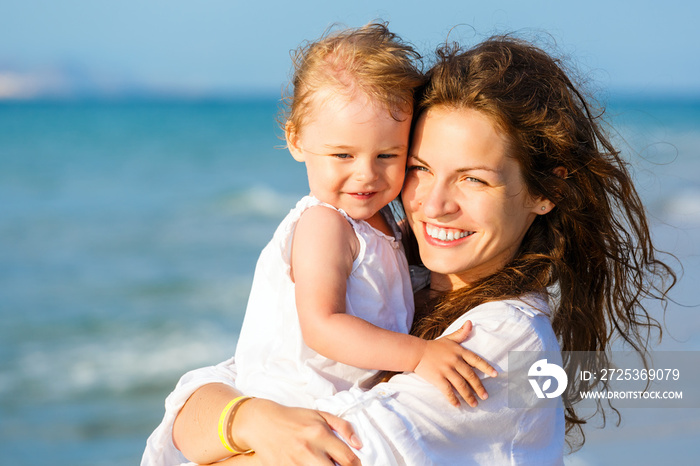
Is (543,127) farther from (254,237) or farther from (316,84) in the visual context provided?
(254,237)

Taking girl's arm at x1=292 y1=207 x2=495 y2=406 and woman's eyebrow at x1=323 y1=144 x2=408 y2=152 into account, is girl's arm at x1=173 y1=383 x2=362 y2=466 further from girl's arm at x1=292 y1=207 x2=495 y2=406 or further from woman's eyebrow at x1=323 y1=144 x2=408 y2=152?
woman's eyebrow at x1=323 y1=144 x2=408 y2=152

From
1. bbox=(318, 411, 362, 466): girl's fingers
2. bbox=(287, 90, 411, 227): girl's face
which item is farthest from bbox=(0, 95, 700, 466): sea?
bbox=(318, 411, 362, 466): girl's fingers

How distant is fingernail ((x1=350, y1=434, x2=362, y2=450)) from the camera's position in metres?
2.18

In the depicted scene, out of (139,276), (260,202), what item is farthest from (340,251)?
(260,202)

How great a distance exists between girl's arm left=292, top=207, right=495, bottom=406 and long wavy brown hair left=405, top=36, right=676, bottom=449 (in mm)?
338

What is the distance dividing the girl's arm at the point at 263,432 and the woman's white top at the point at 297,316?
0.12 meters

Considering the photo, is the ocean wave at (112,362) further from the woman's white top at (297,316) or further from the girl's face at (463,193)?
the girl's face at (463,193)

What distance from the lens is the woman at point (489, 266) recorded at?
2252 millimetres

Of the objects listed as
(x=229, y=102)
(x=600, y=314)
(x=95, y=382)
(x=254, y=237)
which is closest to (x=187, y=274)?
(x=254, y=237)

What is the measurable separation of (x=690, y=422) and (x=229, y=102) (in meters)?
41.6

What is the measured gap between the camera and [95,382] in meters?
8.84

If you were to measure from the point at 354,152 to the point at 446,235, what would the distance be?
44 centimetres

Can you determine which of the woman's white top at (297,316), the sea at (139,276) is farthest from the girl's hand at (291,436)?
the sea at (139,276)

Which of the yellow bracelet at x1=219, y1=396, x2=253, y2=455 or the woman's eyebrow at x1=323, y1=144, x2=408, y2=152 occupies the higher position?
the woman's eyebrow at x1=323, y1=144, x2=408, y2=152
